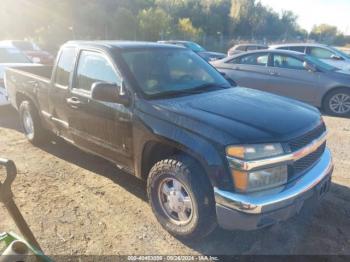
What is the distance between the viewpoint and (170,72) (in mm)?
4109

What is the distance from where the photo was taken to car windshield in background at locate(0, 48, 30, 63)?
938 centimetres

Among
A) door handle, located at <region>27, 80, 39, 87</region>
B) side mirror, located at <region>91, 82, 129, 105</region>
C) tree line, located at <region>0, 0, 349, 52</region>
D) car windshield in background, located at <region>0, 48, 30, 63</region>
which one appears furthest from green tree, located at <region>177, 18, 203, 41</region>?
side mirror, located at <region>91, 82, 129, 105</region>

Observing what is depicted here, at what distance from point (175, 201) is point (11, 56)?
802cm

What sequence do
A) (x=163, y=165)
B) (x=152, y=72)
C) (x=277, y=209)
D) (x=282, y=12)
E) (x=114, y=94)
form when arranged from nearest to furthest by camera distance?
(x=277, y=209), (x=163, y=165), (x=114, y=94), (x=152, y=72), (x=282, y=12)

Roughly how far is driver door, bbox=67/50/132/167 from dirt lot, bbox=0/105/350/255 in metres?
0.54

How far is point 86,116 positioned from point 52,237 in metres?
1.44

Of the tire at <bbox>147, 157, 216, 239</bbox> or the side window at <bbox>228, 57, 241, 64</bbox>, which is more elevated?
the side window at <bbox>228, 57, 241, 64</bbox>

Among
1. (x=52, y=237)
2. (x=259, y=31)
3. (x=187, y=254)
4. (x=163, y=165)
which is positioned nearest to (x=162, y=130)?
(x=163, y=165)

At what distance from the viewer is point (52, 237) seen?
3.40m

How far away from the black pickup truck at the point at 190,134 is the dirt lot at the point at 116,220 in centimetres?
29

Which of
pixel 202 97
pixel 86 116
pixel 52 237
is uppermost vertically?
pixel 202 97

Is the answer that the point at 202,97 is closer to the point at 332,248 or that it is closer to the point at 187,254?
the point at 187,254

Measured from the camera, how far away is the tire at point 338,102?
8.09 m

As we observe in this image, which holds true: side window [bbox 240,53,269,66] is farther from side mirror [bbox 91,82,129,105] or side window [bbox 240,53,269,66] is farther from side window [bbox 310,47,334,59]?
side mirror [bbox 91,82,129,105]
